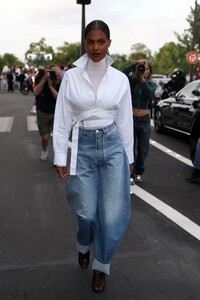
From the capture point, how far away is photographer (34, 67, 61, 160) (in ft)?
24.6

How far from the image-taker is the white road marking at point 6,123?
12289mm

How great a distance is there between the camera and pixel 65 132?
3.28 meters

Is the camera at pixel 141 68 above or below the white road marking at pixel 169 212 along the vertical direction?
above

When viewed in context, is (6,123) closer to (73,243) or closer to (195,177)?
(195,177)

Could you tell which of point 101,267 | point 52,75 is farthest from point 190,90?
point 101,267

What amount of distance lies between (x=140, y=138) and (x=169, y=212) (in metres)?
1.53

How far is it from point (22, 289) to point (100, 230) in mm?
743

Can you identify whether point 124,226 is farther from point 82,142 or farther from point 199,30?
point 199,30

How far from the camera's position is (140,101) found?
614 centimetres

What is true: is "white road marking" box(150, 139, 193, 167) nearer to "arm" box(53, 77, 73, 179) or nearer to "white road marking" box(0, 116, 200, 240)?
"white road marking" box(0, 116, 200, 240)

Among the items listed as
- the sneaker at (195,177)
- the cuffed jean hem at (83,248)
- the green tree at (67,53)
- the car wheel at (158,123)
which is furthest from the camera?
the green tree at (67,53)

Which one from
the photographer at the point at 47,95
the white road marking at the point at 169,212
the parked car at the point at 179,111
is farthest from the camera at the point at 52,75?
the parked car at the point at 179,111

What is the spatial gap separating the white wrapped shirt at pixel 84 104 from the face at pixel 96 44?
0.08 meters

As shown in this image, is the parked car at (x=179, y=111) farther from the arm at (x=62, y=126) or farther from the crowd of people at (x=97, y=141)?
the arm at (x=62, y=126)
